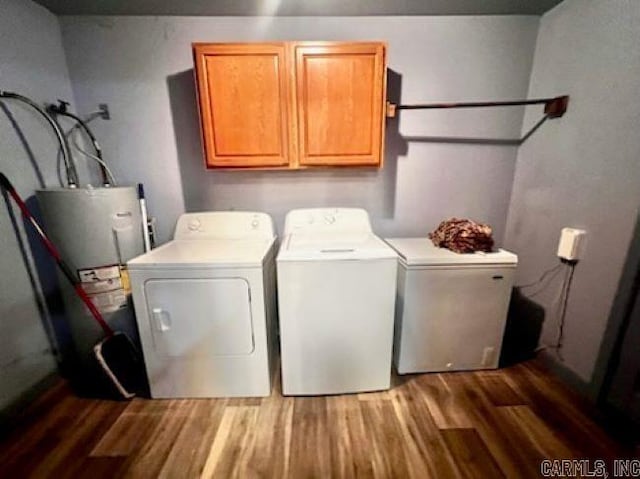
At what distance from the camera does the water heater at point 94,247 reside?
157cm

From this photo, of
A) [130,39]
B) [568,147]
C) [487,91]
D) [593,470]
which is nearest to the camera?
[593,470]

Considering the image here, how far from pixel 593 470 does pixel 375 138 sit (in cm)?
202

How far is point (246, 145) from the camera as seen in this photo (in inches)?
70.4

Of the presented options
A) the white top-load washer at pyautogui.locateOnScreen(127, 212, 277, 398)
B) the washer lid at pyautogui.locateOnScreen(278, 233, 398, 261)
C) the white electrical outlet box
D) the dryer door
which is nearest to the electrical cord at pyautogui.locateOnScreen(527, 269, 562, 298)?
the white electrical outlet box

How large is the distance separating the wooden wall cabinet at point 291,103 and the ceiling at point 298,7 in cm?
36

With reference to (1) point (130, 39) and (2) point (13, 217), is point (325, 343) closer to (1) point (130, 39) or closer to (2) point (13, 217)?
(2) point (13, 217)

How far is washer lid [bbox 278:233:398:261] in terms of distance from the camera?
149cm

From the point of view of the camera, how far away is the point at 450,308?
5.74 feet

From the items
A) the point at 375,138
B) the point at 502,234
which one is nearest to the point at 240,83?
the point at 375,138

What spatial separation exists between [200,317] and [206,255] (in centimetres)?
35

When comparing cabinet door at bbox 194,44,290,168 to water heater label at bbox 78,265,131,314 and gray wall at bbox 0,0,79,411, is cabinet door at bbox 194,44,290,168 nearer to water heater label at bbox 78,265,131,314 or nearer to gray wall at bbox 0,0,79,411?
water heater label at bbox 78,265,131,314

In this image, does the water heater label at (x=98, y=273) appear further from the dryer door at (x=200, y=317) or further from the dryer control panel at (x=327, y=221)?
the dryer control panel at (x=327, y=221)
